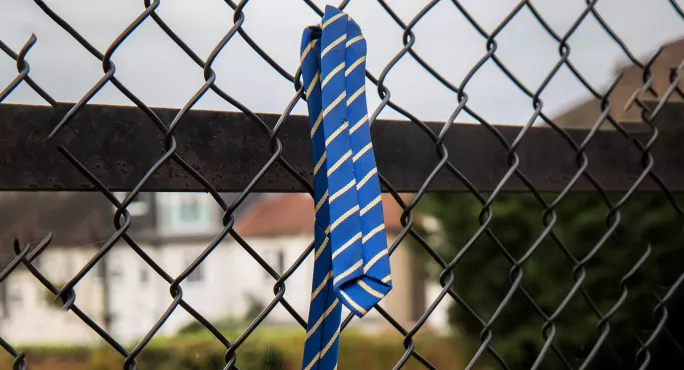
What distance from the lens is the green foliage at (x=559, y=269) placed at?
1.92 meters

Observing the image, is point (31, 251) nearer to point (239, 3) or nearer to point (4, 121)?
point (4, 121)

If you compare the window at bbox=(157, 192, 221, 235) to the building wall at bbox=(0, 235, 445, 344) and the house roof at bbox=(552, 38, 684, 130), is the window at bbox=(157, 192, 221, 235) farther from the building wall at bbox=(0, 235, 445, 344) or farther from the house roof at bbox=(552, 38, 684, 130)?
the house roof at bbox=(552, 38, 684, 130)

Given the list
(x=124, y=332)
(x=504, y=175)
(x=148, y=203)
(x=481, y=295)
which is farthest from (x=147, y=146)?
(x=481, y=295)

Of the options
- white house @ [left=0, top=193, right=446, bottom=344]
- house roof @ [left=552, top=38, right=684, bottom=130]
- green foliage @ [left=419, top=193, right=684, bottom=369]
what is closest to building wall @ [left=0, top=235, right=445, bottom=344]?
white house @ [left=0, top=193, right=446, bottom=344]

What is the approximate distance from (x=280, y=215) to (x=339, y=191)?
26 cm

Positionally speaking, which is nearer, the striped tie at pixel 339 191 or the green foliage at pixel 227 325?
the striped tie at pixel 339 191

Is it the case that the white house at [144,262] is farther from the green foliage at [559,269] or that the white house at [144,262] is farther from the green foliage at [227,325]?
the green foliage at [559,269]

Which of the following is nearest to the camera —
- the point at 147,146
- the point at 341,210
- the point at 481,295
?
the point at 341,210

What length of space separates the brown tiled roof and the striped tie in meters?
0.11

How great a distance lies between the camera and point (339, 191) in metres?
0.53

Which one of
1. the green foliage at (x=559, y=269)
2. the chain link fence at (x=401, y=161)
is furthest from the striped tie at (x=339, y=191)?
the green foliage at (x=559, y=269)

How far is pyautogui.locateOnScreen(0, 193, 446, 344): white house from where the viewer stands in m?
0.59

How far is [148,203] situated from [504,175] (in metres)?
0.40

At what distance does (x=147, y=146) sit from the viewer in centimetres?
62
